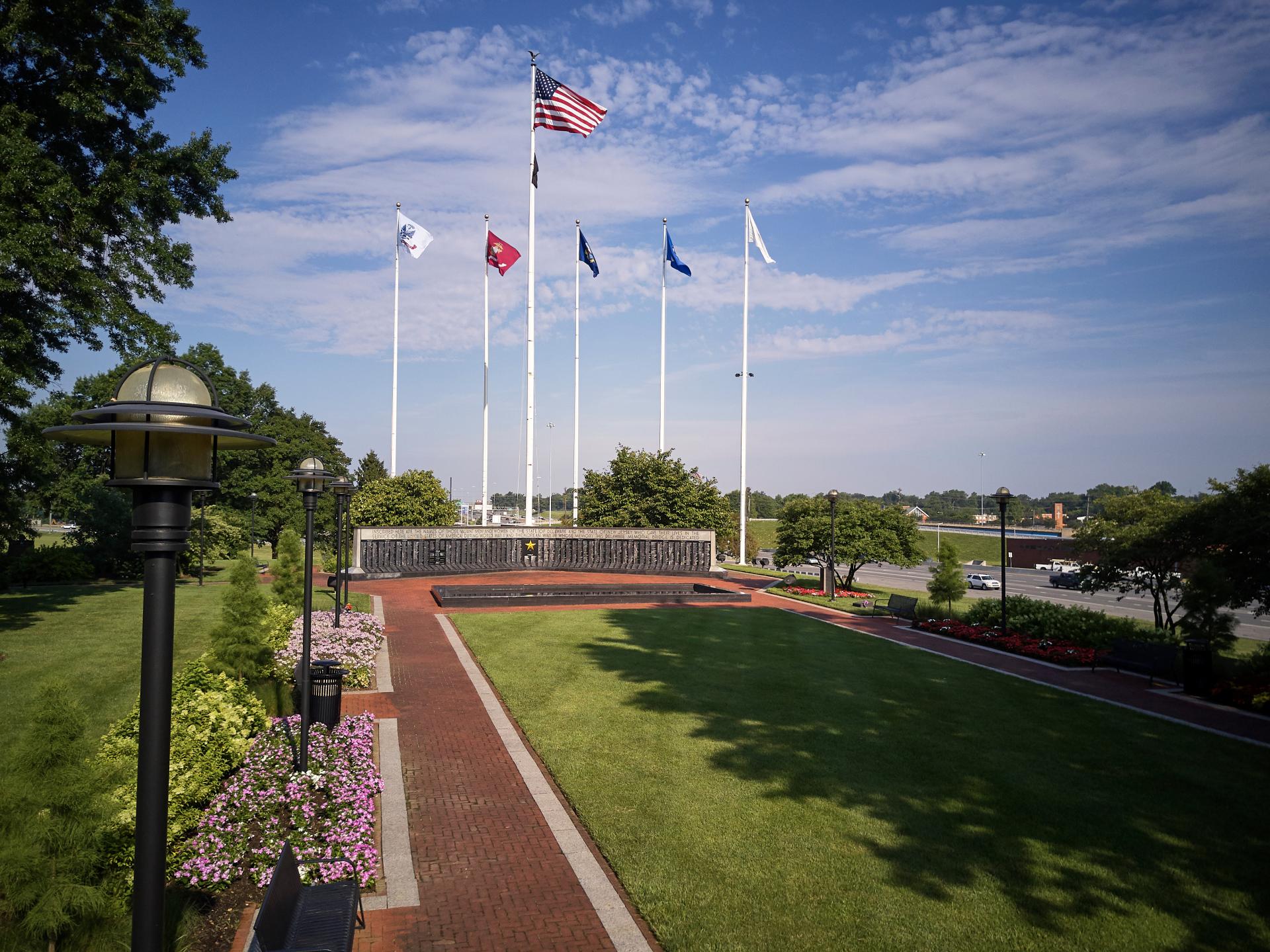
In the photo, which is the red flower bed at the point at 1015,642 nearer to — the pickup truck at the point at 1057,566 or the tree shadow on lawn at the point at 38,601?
the tree shadow on lawn at the point at 38,601

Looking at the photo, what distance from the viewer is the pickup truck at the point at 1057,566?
203ft

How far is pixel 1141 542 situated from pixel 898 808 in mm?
18765

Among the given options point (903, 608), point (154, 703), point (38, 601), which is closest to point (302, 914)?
point (154, 703)

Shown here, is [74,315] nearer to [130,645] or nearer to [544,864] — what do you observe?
[130,645]

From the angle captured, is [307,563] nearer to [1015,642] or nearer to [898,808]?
[898,808]

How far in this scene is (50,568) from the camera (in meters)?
29.7

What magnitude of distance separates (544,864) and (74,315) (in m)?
16.9

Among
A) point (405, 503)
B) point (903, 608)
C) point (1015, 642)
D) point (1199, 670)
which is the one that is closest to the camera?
point (1199, 670)

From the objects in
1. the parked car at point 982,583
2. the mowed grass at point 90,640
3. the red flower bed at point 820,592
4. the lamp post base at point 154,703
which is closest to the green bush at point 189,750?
the mowed grass at point 90,640

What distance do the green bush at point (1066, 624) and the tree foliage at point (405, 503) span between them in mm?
25654

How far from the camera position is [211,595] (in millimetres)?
25984

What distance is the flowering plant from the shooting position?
13.4m

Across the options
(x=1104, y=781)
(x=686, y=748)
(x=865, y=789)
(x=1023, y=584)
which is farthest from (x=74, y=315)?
(x=1023, y=584)

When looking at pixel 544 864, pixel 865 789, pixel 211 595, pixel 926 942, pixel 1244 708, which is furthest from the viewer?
pixel 211 595
